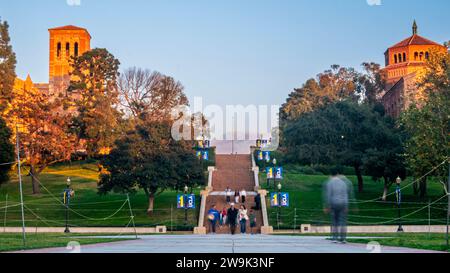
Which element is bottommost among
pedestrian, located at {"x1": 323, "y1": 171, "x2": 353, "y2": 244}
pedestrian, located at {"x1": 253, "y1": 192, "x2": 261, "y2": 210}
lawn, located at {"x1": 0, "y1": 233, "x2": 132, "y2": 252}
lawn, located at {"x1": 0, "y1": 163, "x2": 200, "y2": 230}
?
lawn, located at {"x1": 0, "y1": 163, "x2": 200, "y2": 230}

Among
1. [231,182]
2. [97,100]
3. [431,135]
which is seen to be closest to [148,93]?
[97,100]

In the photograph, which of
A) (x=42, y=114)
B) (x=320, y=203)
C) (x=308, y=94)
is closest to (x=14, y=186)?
(x=42, y=114)

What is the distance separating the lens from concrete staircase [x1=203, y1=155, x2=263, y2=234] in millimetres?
37062

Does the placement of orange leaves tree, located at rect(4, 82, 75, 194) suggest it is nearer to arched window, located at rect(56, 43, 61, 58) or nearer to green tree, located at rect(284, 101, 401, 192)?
green tree, located at rect(284, 101, 401, 192)

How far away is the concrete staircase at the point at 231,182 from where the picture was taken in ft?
122

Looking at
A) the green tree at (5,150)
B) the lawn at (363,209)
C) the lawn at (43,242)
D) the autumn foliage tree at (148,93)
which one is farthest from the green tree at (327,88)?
the lawn at (43,242)

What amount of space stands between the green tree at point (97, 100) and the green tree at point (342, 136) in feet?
66.5

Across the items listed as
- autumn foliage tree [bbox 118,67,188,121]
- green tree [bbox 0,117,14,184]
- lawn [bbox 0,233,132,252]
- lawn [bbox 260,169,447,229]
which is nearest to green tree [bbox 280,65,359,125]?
autumn foliage tree [bbox 118,67,188,121]

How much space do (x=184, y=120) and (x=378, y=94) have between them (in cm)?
4639

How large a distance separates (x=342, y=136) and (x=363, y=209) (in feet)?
32.9

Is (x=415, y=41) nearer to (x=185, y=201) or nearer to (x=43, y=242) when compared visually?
(x=185, y=201)

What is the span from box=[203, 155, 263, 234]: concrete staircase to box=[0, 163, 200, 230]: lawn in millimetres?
1642

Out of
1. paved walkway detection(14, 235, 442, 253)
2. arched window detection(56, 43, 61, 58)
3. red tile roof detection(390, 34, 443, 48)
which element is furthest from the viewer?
arched window detection(56, 43, 61, 58)
